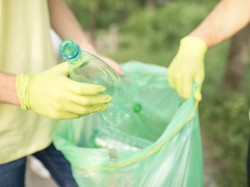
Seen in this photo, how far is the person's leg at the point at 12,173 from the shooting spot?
0.90 metres

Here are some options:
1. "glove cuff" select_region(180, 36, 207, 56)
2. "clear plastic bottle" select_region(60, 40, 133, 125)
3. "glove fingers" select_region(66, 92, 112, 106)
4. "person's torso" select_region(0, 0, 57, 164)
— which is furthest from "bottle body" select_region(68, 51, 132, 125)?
"glove cuff" select_region(180, 36, 207, 56)

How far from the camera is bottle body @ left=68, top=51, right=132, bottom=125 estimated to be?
79 cm

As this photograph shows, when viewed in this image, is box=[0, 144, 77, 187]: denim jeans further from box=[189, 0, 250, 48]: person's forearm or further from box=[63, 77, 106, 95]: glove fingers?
box=[189, 0, 250, 48]: person's forearm

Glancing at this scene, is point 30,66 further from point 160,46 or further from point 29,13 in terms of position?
point 160,46

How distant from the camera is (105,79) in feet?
3.14

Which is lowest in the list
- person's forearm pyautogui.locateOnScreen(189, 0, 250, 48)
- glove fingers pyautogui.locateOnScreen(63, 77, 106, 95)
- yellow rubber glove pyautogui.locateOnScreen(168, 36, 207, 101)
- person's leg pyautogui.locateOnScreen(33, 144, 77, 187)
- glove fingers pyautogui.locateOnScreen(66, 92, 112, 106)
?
person's leg pyautogui.locateOnScreen(33, 144, 77, 187)

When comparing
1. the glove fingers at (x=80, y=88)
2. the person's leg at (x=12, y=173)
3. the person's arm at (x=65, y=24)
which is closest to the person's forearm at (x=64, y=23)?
the person's arm at (x=65, y=24)

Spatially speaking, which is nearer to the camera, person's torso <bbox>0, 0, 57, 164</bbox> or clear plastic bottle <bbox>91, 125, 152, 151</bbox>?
person's torso <bbox>0, 0, 57, 164</bbox>

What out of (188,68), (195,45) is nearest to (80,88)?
(188,68)

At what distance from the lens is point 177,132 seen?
82 cm

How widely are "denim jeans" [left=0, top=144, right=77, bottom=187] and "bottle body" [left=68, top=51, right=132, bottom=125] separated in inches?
12.2

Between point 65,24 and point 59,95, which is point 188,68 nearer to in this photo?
point 59,95

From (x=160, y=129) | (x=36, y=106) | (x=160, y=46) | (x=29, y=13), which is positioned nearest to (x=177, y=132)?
(x=160, y=129)

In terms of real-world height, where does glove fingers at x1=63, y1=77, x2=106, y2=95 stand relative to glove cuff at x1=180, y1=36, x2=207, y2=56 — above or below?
below
